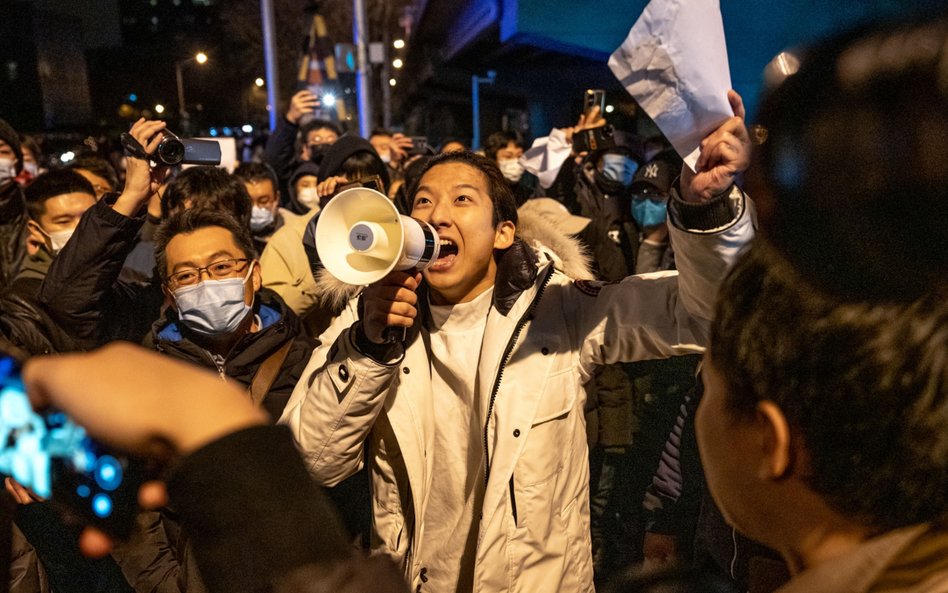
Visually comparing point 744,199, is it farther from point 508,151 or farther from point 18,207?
point 508,151

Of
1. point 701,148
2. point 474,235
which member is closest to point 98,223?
point 474,235

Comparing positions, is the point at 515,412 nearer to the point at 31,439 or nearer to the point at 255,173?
the point at 31,439

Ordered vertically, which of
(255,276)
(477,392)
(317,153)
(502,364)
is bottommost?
(477,392)

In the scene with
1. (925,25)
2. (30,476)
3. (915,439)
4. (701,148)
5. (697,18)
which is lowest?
(30,476)

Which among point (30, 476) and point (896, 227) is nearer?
point (896, 227)

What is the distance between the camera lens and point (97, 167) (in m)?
4.93

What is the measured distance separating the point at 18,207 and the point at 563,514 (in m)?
4.14

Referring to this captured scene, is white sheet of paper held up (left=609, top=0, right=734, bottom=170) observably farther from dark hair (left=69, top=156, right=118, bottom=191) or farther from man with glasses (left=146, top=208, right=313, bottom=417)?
dark hair (left=69, top=156, right=118, bottom=191)

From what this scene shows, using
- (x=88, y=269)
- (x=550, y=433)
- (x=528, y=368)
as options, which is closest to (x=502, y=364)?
(x=528, y=368)

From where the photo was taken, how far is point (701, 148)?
1662 millimetres

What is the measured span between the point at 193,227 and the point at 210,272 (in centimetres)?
26

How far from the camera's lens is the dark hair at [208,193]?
156 inches

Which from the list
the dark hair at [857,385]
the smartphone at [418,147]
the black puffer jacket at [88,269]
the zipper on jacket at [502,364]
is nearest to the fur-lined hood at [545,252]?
the zipper on jacket at [502,364]

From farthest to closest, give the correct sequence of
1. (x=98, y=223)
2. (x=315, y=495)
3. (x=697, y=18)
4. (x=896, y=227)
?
1. (x=98, y=223)
2. (x=697, y=18)
3. (x=315, y=495)
4. (x=896, y=227)
